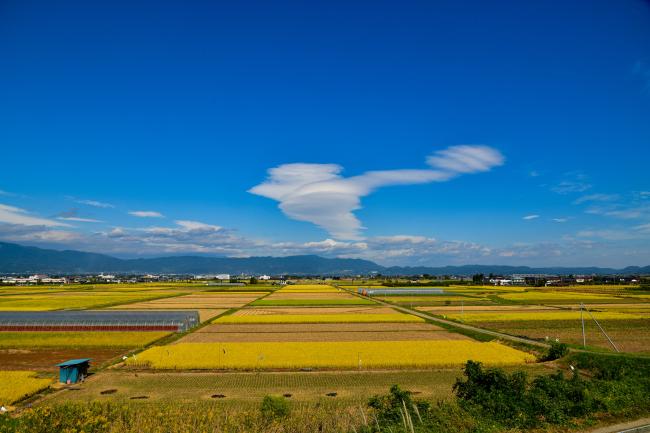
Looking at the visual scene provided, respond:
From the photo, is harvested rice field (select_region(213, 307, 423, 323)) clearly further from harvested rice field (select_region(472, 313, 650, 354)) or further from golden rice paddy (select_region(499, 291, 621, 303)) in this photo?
golden rice paddy (select_region(499, 291, 621, 303))

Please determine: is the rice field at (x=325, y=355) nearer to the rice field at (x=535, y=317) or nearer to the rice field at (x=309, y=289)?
the rice field at (x=535, y=317)

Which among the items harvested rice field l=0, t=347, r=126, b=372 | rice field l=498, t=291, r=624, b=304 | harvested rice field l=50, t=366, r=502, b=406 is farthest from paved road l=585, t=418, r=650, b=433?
rice field l=498, t=291, r=624, b=304

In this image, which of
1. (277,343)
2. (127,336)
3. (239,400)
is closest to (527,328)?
(277,343)

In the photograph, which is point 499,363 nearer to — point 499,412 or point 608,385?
point 608,385

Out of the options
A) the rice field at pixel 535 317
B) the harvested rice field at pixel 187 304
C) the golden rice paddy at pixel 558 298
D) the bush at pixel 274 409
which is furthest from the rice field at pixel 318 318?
the golden rice paddy at pixel 558 298

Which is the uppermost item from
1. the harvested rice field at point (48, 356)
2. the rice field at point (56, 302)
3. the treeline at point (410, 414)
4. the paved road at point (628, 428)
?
the treeline at point (410, 414)

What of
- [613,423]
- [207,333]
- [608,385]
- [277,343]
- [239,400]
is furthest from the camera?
[207,333]
